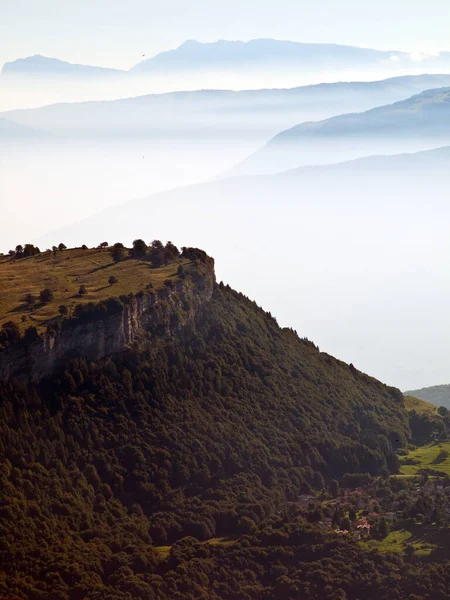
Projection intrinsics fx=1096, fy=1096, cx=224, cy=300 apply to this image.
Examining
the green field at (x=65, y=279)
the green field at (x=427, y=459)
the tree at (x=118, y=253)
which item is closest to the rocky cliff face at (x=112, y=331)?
the green field at (x=65, y=279)

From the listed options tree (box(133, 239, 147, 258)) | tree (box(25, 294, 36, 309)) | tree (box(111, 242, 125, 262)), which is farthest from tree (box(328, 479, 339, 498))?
tree (box(25, 294, 36, 309))

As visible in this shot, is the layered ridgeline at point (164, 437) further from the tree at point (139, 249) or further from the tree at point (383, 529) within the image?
→ the tree at point (383, 529)

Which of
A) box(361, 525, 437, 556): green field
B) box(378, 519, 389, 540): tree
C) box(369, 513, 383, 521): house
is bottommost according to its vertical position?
box(361, 525, 437, 556): green field

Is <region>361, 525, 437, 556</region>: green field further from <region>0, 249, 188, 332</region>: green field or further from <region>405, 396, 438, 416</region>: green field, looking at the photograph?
<region>405, 396, 438, 416</region>: green field

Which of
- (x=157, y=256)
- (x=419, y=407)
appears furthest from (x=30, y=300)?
(x=419, y=407)

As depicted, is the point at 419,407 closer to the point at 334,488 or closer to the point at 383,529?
the point at 334,488

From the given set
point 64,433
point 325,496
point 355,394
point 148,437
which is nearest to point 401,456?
point 355,394
